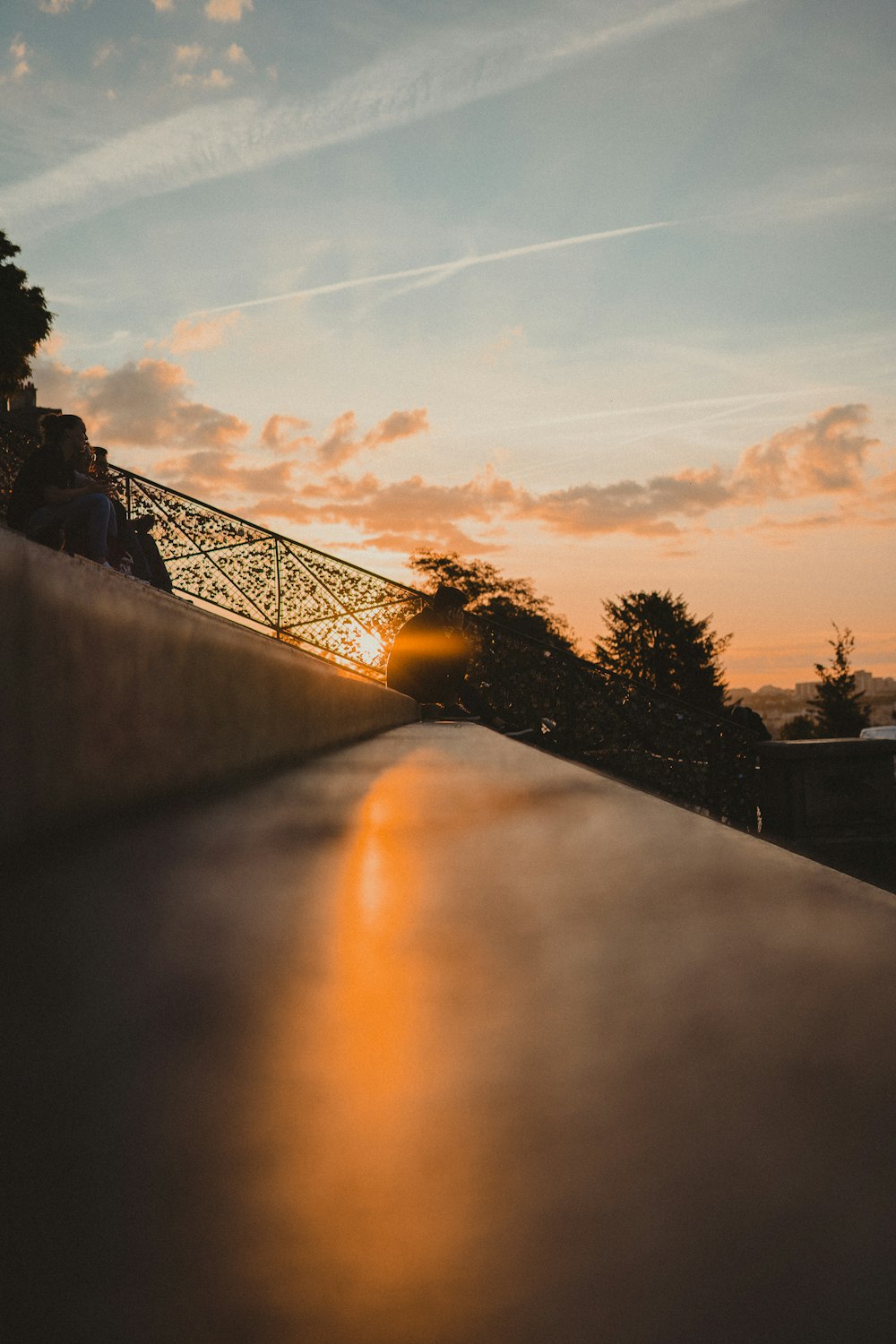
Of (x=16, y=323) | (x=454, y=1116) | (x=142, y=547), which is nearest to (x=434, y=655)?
(x=142, y=547)

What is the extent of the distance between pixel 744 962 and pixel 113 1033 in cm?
51

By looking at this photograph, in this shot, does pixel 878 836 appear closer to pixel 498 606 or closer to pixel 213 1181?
pixel 213 1181

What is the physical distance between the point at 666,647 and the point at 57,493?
48714 millimetres

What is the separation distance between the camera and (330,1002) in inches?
29.3

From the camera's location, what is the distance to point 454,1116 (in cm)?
52

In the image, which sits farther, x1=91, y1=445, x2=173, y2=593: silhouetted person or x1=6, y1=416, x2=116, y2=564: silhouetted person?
x1=91, y1=445, x2=173, y2=593: silhouetted person

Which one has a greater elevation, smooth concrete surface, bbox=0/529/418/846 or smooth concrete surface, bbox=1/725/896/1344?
smooth concrete surface, bbox=0/529/418/846

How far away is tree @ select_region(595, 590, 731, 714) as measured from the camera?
2020 inches

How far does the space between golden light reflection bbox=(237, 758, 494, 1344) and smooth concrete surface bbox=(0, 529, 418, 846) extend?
0.93 metres

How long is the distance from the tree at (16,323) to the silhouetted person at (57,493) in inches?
598

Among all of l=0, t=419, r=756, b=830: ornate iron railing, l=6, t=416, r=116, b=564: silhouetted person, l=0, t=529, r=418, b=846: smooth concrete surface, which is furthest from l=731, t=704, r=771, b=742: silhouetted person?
l=0, t=529, r=418, b=846: smooth concrete surface

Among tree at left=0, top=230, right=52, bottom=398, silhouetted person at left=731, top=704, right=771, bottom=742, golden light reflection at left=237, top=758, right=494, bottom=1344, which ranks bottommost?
golden light reflection at left=237, top=758, right=494, bottom=1344

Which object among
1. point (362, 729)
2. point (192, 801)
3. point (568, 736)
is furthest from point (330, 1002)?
point (568, 736)

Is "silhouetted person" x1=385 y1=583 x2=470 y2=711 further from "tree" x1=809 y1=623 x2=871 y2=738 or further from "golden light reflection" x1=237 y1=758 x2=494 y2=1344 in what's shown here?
"tree" x1=809 y1=623 x2=871 y2=738
